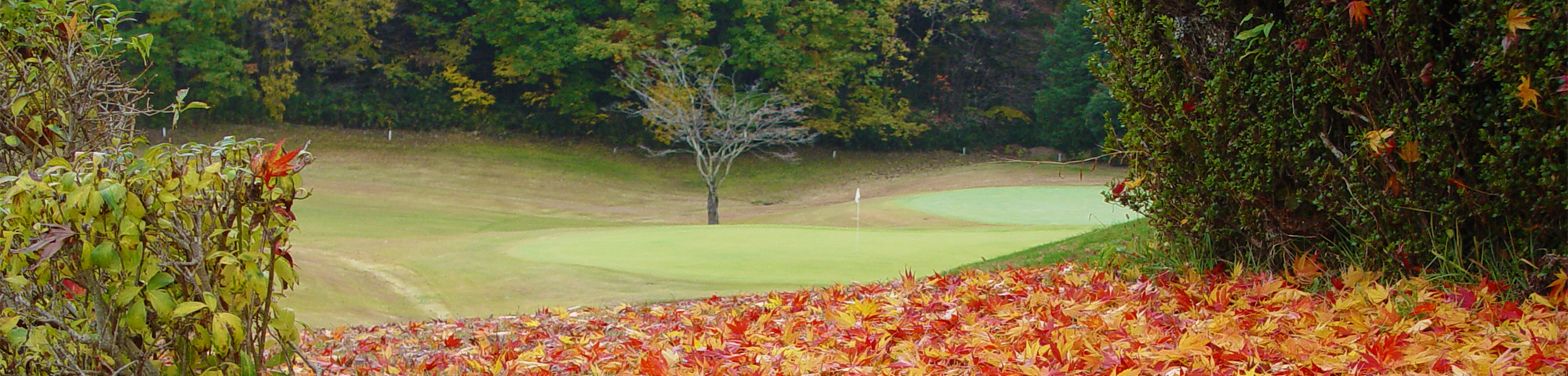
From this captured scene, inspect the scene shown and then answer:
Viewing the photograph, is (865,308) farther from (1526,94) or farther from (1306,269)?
(1526,94)

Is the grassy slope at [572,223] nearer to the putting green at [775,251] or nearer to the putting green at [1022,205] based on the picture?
the putting green at [775,251]

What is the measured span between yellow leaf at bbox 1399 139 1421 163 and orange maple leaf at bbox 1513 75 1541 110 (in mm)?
357

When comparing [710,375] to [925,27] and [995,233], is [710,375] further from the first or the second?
[925,27]

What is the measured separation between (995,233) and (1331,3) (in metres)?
9.38

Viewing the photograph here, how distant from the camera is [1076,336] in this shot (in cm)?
314

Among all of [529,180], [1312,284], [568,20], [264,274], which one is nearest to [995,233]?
[1312,284]

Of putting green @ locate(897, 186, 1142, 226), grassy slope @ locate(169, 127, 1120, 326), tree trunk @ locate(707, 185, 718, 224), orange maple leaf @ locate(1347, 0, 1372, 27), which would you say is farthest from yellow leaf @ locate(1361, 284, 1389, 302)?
tree trunk @ locate(707, 185, 718, 224)

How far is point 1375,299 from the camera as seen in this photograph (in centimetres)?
360

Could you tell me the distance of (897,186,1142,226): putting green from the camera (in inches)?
720

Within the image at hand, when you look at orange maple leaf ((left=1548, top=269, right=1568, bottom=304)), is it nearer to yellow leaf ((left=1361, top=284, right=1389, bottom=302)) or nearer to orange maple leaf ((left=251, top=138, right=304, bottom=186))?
yellow leaf ((left=1361, top=284, right=1389, bottom=302))

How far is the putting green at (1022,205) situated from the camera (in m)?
18.3

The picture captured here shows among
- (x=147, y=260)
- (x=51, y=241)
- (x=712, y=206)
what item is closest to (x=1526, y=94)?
(x=147, y=260)

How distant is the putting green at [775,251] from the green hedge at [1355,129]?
14.0ft

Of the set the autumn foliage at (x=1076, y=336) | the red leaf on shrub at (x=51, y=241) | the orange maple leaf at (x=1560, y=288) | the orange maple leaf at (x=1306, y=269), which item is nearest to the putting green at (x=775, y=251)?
the autumn foliage at (x=1076, y=336)
